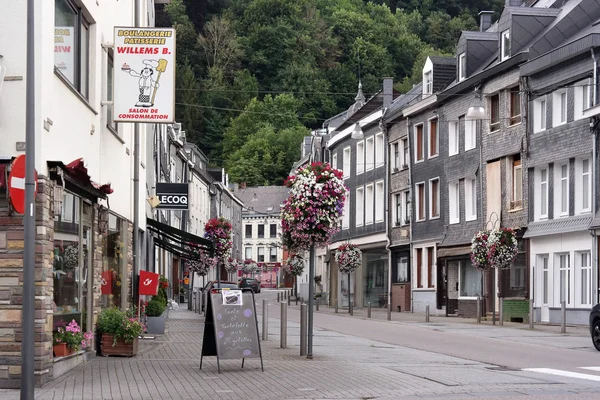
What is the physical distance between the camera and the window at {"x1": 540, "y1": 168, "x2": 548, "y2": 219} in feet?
117

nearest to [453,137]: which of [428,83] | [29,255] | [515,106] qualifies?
[428,83]

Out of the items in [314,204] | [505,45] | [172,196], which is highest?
[505,45]

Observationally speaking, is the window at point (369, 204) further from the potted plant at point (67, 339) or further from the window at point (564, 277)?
the potted plant at point (67, 339)

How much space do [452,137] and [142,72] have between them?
91.7 ft

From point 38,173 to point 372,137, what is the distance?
42.7 metres

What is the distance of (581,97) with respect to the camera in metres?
33.4

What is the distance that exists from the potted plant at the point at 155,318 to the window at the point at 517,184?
16.4 meters

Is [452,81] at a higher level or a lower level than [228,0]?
lower

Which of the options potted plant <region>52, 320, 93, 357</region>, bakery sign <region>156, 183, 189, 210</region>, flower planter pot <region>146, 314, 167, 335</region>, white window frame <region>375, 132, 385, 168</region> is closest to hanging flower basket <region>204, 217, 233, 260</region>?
bakery sign <region>156, 183, 189, 210</region>

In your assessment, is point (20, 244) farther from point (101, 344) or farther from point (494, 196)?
point (494, 196)

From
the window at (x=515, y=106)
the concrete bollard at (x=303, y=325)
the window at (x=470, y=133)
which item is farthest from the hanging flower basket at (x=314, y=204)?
the window at (x=470, y=133)

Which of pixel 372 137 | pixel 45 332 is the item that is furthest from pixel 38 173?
pixel 372 137

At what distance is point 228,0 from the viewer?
102750 mm

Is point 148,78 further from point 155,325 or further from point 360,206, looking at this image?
point 360,206
